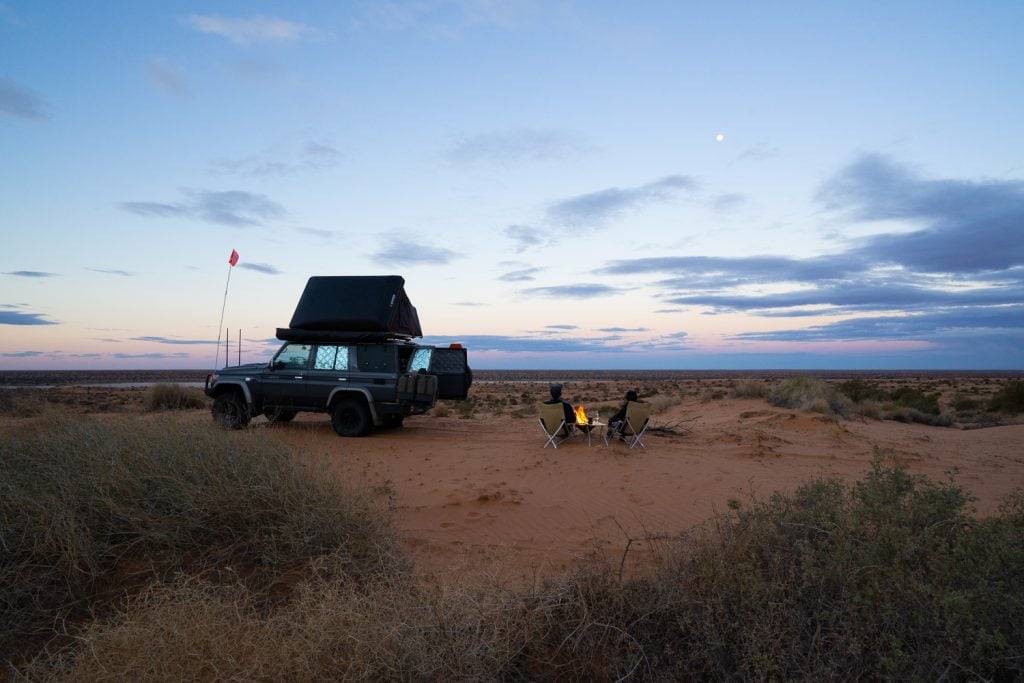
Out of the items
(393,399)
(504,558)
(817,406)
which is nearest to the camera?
(504,558)

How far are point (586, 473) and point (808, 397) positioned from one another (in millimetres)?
12717

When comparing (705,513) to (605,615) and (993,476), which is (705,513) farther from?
(993,476)

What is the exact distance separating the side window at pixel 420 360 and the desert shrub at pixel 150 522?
25.2 feet

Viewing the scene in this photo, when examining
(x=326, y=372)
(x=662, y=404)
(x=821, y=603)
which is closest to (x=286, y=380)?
(x=326, y=372)

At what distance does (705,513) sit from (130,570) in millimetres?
6134

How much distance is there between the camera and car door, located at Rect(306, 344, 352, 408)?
13.3m

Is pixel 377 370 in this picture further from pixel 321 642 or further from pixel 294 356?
pixel 321 642

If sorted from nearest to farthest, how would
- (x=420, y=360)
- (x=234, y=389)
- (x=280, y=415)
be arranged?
(x=234, y=389) < (x=420, y=360) < (x=280, y=415)

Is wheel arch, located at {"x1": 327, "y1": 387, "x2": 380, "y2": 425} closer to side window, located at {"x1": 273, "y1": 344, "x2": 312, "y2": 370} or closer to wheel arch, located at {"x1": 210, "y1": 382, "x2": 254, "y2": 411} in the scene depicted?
side window, located at {"x1": 273, "y1": 344, "x2": 312, "y2": 370}

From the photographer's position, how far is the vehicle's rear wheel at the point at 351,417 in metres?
13.3

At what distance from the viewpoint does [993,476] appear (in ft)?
33.9

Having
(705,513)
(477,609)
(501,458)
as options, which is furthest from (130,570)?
(501,458)

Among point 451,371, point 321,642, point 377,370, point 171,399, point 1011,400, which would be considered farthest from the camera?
point 1011,400

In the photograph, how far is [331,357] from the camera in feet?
43.9
